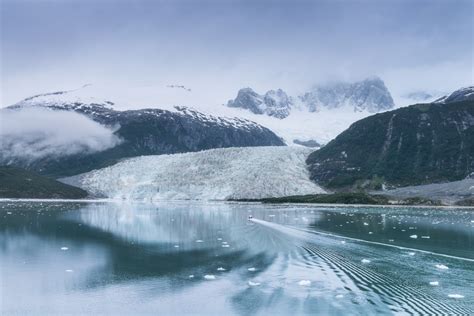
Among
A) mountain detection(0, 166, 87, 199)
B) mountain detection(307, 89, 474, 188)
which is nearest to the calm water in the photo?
mountain detection(307, 89, 474, 188)

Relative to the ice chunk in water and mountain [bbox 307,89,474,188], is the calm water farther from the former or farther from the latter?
mountain [bbox 307,89,474,188]

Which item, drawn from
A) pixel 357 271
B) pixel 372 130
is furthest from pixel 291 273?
pixel 372 130

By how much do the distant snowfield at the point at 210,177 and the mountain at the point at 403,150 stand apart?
251 inches

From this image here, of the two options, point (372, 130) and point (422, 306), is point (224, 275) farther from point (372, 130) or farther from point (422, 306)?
point (372, 130)

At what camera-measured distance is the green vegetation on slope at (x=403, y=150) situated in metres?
90.7

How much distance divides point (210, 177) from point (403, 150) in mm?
37121

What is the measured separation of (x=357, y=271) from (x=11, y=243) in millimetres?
15581

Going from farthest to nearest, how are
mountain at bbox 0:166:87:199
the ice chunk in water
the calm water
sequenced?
mountain at bbox 0:166:87:199 < the ice chunk in water < the calm water

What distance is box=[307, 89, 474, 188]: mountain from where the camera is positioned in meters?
90.8

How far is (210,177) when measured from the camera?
295 ft

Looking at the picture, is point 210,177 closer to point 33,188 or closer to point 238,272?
point 33,188

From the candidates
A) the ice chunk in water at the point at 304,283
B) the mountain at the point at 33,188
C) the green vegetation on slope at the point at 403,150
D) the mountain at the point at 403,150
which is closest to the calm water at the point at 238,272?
the ice chunk in water at the point at 304,283

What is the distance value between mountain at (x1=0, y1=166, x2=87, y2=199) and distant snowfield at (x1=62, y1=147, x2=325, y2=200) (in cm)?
357

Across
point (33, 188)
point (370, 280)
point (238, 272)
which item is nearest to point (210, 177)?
point (33, 188)
